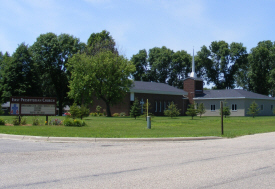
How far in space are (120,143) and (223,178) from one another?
7.69m

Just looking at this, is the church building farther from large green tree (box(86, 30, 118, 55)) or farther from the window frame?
large green tree (box(86, 30, 118, 55))

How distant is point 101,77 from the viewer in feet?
158

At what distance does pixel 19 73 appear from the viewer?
2167 inches

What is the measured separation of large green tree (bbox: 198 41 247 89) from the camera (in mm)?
79750

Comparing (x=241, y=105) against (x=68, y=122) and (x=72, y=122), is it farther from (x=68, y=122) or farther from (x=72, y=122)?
(x=68, y=122)

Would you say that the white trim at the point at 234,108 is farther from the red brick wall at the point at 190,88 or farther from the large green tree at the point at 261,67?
the large green tree at the point at 261,67

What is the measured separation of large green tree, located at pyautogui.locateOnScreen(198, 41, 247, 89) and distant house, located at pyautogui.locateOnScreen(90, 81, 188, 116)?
907 inches

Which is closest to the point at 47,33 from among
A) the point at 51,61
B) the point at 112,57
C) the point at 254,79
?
the point at 51,61

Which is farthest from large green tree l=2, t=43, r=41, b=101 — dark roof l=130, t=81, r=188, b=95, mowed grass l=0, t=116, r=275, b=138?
mowed grass l=0, t=116, r=275, b=138

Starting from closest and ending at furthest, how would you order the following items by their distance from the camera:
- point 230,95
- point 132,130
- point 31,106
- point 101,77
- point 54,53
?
point 132,130
point 31,106
point 101,77
point 230,95
point 54,53

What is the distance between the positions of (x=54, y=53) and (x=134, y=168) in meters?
53.8

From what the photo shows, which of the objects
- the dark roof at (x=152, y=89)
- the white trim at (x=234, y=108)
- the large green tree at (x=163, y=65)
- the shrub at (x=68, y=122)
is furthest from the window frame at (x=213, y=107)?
the shrub at (x=68, y=122)

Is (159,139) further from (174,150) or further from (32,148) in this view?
(32,148)

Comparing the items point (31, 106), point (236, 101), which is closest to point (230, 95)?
point (236, 101)
